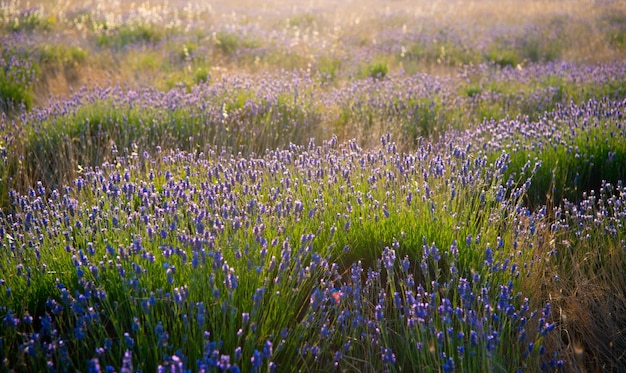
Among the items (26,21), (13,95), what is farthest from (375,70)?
(26,21)

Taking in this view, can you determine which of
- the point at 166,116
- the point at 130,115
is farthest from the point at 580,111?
the point at 130,115

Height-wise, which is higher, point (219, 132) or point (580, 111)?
point (580, 111)

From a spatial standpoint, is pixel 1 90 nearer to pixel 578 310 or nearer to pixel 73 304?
pixel 73 304

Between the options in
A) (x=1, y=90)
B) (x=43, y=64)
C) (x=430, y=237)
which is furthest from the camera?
(x=43, y=64)

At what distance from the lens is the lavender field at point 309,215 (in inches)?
80.8

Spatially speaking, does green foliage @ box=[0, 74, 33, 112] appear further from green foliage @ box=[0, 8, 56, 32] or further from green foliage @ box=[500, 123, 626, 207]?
green foliage @ box=[500, 123, 626, 207]

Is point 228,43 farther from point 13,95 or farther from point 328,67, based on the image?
point 13,95

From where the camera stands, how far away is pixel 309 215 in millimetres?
2797

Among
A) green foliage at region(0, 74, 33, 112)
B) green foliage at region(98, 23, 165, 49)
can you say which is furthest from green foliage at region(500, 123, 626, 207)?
green foliage at region(98, 23, 165, 49)

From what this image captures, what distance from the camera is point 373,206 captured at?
2967 millimetres

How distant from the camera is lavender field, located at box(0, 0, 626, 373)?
2053mm

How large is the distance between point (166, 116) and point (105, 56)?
459 cm

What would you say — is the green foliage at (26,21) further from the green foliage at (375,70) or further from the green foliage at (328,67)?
the green foliage at (375,70)

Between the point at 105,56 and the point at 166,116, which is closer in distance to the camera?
the point at 166,116
